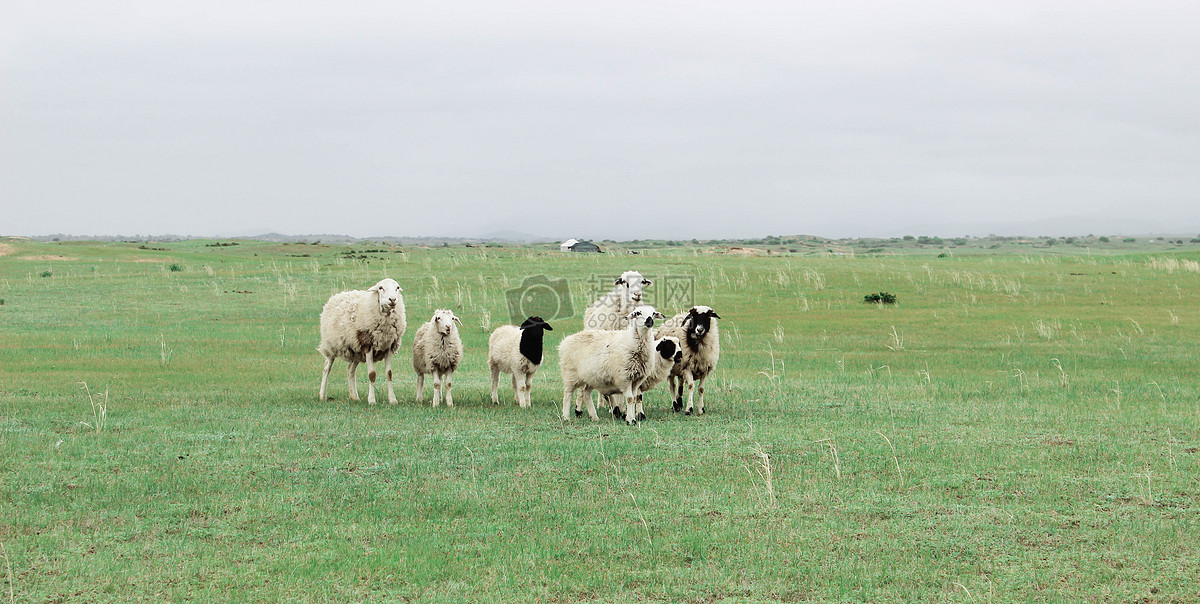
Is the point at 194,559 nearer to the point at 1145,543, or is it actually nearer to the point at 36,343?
the point at 1145,543

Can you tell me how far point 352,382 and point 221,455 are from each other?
235 inches

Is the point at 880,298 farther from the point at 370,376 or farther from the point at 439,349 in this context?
the point at 370,376

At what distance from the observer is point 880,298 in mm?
35344

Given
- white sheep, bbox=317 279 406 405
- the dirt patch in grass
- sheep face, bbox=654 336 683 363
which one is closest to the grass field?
white sheep, bbox=317 279 406 405

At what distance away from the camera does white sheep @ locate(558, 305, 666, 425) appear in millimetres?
14125

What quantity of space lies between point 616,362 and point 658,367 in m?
0.85

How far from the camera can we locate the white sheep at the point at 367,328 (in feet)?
55.4

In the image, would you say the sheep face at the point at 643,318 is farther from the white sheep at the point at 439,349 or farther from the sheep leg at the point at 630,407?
the white sheep at the point at 439,349

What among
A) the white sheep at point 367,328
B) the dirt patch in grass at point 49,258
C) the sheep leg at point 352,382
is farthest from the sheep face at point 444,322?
the dirt patch in grass at point 49,258

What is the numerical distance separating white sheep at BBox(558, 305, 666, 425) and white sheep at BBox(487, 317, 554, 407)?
4.29 ft

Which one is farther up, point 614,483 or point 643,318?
point 643,318

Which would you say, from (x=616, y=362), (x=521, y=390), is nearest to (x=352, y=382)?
(x=521, y=390)

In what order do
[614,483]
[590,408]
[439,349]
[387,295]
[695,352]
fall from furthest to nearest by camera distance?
1. [387,295]
2. [439,349]
3. [695,352]
4. [590,408]
5. [614,483]

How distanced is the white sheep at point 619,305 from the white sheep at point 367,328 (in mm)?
3586
